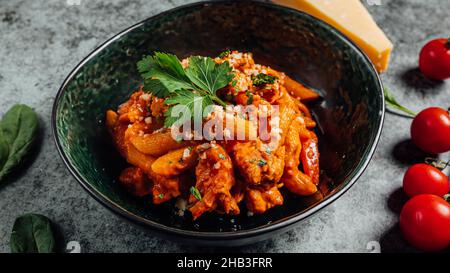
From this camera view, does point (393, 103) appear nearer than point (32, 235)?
No

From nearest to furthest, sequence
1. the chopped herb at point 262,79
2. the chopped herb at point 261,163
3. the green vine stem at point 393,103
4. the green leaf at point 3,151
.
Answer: the chopped herb at point 261,163
the chopped herb at point 262,79
the green leaf at point 3,151
the green vine stem at point 393,103

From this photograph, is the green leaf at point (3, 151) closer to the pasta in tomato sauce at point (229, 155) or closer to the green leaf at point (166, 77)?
the pasta in tomato sauce at point (229, 155)

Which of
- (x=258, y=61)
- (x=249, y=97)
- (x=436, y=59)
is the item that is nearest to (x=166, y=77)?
(x=249, y=97)

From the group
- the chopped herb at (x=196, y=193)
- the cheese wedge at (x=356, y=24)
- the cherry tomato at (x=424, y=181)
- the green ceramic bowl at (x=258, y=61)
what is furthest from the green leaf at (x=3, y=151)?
the cherry tomato at (x=424, y=181)

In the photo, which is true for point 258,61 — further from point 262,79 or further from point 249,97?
point 249,97

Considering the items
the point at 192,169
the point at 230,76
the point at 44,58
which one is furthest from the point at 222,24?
the point at 44,58
